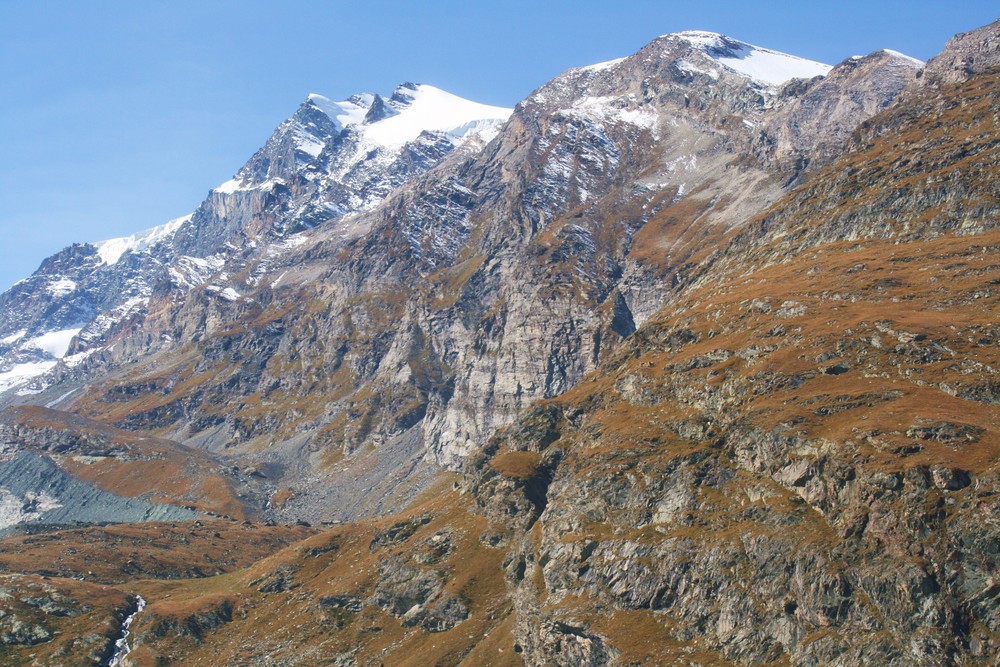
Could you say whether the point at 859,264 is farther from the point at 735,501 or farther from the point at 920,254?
the point at 735,501

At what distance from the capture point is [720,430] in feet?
440

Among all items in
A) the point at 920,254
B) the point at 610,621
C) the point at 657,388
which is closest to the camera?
the point at 610,621

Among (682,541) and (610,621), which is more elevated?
(682,541)

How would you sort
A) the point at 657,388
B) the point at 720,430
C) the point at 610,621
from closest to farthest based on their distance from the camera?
the point at 610,621, the point at 720,430, the point at 657,388

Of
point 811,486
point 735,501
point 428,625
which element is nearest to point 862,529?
point 811,486

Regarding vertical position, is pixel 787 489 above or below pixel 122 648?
above

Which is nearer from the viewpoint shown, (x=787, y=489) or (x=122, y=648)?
(x=787, y=489)

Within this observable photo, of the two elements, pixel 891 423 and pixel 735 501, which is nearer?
pixel 891 423

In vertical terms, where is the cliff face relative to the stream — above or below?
above

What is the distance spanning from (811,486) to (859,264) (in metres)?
92.2

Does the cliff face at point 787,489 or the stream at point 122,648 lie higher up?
the cliff face at point 787,489

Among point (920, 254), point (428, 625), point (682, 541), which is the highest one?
point (920, 254)

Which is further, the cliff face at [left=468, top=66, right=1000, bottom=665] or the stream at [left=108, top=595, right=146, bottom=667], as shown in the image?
the stream at [left=108, top=595, right=146, bottom=667]

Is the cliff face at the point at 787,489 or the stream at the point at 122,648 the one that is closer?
the cliff face at the point at 787,489
